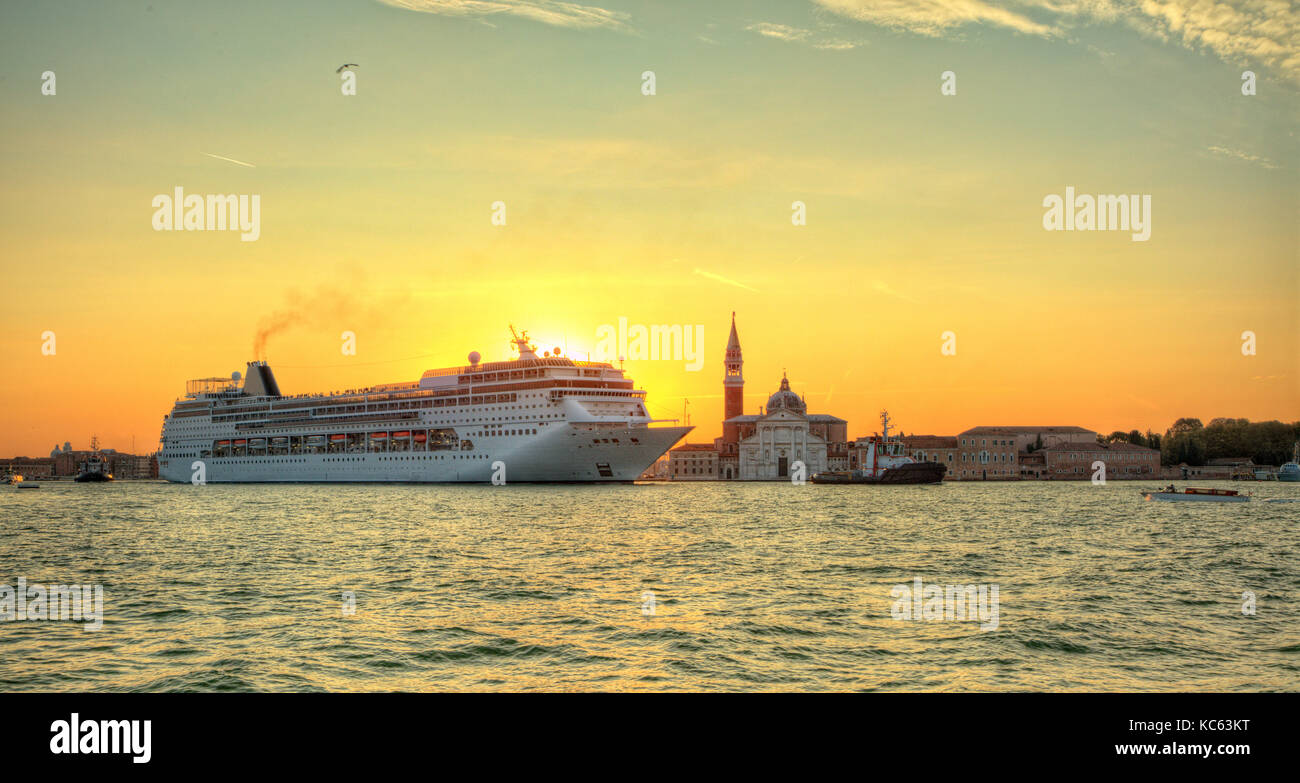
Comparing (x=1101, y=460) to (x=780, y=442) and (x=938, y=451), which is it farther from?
(x=780, y=442)

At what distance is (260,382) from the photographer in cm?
10625

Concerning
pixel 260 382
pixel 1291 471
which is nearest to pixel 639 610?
pixel 260 382

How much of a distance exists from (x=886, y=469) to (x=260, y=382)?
71425 mm

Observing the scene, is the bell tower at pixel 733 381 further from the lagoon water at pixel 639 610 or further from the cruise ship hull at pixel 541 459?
the lagoon water at pixel 639 610

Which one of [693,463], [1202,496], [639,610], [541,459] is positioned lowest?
[693,463]

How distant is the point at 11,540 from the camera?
34.0 meters

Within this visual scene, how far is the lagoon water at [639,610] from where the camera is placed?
12.3 meters

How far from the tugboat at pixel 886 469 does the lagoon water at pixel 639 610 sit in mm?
64061

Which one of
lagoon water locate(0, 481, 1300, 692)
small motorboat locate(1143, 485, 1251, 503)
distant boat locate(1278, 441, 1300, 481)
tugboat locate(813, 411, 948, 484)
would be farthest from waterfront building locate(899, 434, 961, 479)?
lagoon water locate(0, 481, 1300, 692)

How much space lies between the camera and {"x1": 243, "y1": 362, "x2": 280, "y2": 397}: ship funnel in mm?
106062

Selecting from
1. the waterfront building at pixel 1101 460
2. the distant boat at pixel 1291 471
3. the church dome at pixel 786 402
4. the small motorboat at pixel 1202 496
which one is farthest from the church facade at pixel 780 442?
the small motorboat at pixel 1202 496

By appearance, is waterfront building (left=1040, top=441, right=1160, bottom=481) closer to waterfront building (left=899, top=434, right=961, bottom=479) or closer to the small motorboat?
waterfront building (left=899, top=434, right=961, bottom=479)

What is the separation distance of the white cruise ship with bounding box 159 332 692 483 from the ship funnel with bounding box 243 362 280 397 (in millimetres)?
3039
